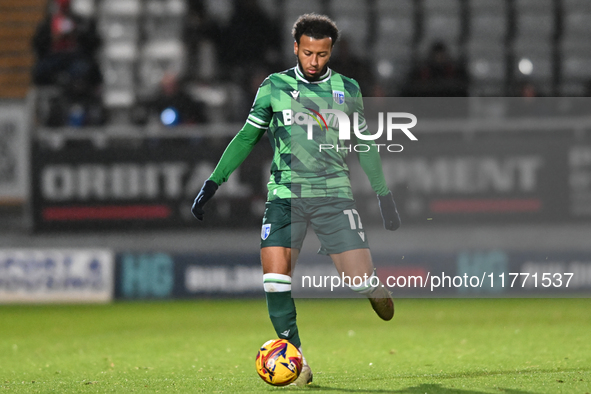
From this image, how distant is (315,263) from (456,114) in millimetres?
2304

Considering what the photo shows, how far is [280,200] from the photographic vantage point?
4.76 meters

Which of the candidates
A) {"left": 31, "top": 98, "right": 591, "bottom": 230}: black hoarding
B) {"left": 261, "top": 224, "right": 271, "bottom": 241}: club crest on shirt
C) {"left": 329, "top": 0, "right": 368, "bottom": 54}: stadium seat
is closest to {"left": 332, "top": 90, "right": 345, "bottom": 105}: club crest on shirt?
{"left": 261, "top": 224, "right": 271, "bottom": 241}: club crest on shirt

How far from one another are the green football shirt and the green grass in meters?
1.12

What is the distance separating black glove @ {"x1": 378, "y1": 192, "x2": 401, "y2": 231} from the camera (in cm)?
515

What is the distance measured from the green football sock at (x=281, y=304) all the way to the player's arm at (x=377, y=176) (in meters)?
0.84

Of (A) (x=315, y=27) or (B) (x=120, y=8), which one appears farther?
(B) (x=120, y=8)

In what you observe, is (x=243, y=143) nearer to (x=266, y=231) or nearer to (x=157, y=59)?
(x=266, y=231)

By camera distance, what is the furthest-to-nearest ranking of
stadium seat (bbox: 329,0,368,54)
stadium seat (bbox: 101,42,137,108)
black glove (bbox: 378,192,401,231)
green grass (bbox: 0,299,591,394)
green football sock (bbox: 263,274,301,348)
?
stadium seat (bbox: 329,0,368,54)
stadium seat (bbox: 101,42,137,108)
black glove (bbox: 378,192,401,231)
green grass (bbox: 0,299,591,394)
green football sock (bbox: 263,274,301,348)

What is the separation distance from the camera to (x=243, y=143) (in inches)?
193

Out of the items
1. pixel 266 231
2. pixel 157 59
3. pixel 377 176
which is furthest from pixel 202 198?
pixel 157 59

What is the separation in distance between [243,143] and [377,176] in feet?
2.74

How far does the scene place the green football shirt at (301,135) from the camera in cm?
478

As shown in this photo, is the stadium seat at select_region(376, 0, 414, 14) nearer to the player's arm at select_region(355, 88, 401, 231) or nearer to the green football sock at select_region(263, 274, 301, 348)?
the player's arm at select_region(355, 88, 401, 231)

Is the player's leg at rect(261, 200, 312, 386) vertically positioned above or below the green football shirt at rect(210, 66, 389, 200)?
below
